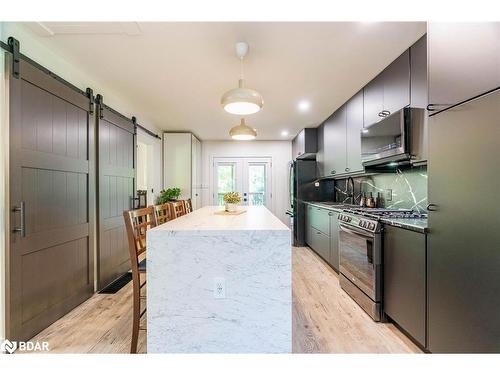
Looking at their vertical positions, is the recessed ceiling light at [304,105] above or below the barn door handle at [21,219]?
above

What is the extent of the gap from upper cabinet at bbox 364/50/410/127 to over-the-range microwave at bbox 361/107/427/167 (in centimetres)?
12

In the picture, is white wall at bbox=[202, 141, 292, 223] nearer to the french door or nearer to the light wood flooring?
the french door

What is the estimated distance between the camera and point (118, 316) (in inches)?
91.5

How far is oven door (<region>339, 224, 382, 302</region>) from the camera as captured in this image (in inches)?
88.4

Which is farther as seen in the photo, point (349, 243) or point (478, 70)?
point (349, 243)

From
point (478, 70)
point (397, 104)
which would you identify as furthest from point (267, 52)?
point (478, 70)

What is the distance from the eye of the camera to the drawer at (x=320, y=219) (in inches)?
149

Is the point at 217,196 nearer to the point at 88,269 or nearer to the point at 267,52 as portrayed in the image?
the point at 88,269

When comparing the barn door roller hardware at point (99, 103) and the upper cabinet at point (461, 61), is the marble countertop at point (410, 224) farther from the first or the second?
the barn door roller hardware at point (99, 103)

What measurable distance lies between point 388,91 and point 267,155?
163 inches

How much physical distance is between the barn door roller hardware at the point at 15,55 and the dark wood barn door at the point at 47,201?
0.04m

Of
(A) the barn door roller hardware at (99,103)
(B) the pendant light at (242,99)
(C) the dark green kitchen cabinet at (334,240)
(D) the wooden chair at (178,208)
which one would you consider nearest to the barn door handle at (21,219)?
(D) the wooden chair at (178,208)
